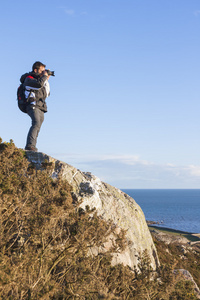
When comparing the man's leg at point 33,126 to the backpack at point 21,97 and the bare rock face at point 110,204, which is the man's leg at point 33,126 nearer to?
the backpack at point 21,97

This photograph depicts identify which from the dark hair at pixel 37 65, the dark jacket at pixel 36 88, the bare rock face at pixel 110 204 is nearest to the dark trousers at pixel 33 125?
the dark jacket at pixel 36 88

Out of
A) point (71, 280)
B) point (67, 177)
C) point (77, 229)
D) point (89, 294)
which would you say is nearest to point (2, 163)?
point (67, 177)

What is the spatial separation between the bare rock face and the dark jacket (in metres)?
1.84

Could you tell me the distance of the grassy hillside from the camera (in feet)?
16.3

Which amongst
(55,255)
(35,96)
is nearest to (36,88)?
(35,96)

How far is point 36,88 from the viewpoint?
1005 cm

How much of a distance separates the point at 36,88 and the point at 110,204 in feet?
15.6

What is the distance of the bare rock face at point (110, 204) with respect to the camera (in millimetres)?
9328

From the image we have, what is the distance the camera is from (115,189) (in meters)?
11.8

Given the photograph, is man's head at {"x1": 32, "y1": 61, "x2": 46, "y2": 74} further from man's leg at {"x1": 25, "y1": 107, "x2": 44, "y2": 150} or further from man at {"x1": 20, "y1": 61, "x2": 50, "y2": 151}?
man's leg at {"x1": 25, "y1": 107, "x2": 44, "y2": 150}

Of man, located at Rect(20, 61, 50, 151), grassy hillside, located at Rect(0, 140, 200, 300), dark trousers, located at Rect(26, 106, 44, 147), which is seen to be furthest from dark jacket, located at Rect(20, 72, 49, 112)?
grassy hillside, located at Rect(0, 140, 200, 300)

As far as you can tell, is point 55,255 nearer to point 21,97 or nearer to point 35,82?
point 35,82

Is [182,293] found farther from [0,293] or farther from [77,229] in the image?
[0,293]

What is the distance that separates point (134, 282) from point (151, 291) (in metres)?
0.45
